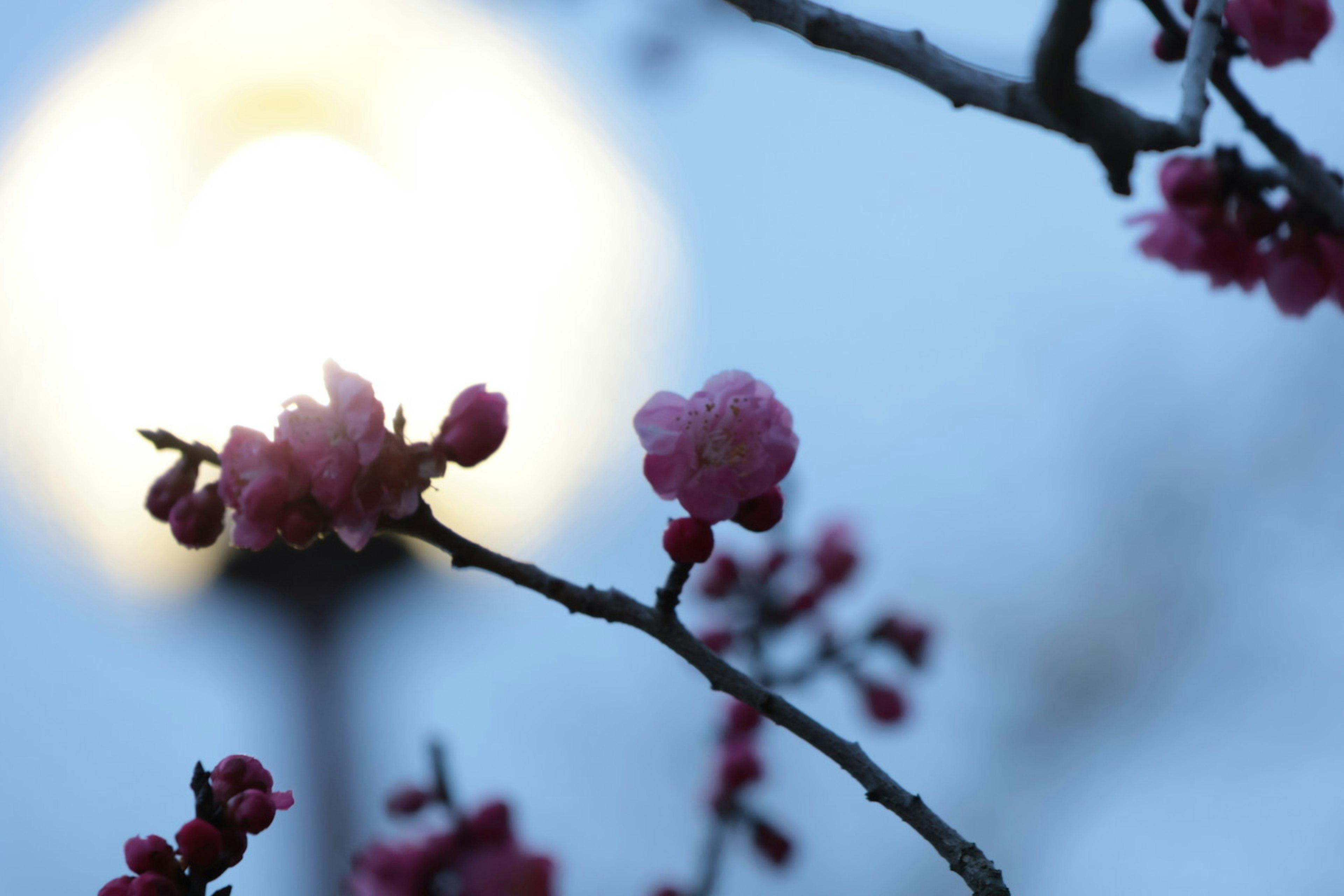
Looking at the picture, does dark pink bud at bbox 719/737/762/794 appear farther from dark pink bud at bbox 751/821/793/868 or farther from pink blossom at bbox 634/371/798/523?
pink blossom at bbox 634/371/798/523

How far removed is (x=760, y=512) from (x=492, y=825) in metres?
1.57

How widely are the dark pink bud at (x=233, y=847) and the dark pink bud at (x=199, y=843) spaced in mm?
24

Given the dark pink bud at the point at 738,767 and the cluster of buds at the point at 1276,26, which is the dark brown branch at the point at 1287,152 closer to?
the cluster of buds at the point at 1276,26

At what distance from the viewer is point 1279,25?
209cm

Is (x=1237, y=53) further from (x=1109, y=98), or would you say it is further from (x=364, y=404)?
(x=364, y=404)

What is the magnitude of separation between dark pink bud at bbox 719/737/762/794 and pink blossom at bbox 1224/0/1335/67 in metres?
2.79

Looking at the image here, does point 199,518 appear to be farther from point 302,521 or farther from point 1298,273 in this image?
point 1298,273

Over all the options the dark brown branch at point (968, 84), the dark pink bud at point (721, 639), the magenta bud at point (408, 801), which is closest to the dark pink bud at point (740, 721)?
the dark pink bud at point (721, 639)

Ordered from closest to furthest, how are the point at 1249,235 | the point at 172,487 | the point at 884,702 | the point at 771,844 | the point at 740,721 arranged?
the point at 172,487 → the point at 1249,235 → the point at 771,844 → the point at 740,721 → the point at 884,702

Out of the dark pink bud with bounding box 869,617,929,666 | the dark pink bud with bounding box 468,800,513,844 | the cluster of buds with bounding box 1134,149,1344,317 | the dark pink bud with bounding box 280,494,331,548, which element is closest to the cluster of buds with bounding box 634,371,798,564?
the dark pink bud with bounding box 280,494,331,548

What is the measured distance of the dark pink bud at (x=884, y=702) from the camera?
411 cm

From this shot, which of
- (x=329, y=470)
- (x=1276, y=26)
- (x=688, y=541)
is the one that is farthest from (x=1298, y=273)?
(x=329, y=470)

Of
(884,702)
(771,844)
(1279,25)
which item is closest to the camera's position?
(1279,25)

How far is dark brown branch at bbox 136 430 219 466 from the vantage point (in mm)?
1614
